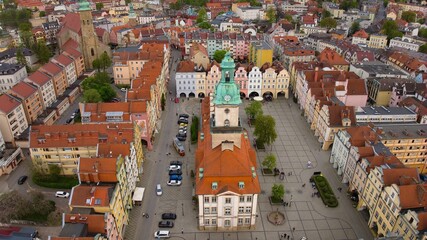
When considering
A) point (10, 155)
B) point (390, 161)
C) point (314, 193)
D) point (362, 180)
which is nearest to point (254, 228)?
point (314, 193)

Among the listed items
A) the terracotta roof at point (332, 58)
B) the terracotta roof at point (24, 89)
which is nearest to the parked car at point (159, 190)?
the terracotta roof at point (24, 89)

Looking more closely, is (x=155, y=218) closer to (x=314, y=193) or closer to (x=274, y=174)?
(x=274, y=174)

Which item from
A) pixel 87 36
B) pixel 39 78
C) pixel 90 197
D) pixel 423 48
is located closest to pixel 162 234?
pixel 90 197

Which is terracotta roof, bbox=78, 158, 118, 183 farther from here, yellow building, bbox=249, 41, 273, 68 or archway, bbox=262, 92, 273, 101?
yellow building, bbox=249, 41, 273, 68

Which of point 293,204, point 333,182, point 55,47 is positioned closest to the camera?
point 293,204

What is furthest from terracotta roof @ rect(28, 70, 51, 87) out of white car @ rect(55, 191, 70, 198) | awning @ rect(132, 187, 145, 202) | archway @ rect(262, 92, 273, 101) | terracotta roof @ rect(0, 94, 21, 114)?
archway @ rect(262, 92, 273, 101)

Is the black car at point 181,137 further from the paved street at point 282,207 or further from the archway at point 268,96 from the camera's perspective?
the archway at point 268,96
